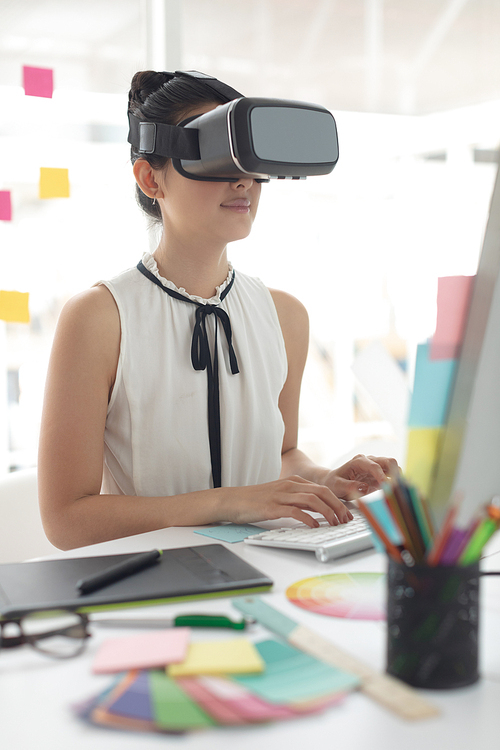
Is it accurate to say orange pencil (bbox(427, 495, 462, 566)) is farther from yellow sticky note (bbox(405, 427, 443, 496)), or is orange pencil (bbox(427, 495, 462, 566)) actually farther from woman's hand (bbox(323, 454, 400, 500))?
woman's hand (bbox(323, 454, 400, 500))

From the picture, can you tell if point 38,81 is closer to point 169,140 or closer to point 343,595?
point 169,140

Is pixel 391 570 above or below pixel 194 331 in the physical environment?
below

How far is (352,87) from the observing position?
13.5ft

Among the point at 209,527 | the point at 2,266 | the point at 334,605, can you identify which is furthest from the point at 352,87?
the point at 334,605

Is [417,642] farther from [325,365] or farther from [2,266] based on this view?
[325,365]

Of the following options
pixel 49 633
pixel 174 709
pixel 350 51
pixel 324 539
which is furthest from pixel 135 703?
pixel 350 51

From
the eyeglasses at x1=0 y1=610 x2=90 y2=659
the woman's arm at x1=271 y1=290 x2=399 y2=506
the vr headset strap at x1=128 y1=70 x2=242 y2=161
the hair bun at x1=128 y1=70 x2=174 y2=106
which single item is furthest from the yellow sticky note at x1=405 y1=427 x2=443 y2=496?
the hair bun at x1=128 y1=70 x2=174 y2=106

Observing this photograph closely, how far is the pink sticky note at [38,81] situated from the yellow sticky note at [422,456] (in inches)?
76.8

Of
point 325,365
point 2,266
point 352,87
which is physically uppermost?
point 352,87

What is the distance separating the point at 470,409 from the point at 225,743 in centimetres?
29

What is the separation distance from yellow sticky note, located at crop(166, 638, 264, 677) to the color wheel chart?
121 mm

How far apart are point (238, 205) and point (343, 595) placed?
0.71 meters

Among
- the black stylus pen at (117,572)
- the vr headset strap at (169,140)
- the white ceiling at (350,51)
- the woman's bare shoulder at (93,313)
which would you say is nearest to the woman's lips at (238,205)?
the vr headset strap at (169,140)

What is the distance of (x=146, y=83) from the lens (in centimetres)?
127
